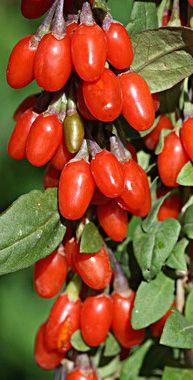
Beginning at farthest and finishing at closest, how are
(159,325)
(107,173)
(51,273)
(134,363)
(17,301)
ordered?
(17,301), (134,363), (159,325), (51,273), (107,173)

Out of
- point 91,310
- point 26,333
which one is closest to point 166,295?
point 91,310

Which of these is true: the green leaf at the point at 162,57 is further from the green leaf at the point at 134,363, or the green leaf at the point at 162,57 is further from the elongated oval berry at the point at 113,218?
the green leaf at the point at 134,363

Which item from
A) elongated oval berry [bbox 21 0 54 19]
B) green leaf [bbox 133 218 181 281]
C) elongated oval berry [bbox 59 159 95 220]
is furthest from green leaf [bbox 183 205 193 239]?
elongated oval berry [bbox 21 0 54 19]

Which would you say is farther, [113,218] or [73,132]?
[113,218]

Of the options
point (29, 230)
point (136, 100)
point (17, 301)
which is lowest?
point (17, 301)

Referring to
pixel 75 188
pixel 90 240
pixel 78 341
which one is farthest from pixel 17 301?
pixel 75 188

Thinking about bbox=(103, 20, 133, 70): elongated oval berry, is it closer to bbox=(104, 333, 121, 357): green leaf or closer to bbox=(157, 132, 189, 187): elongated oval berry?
bbox=(157, 132, 189, 187): elongated oval berry

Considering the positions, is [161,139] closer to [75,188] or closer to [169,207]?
[169,207]
